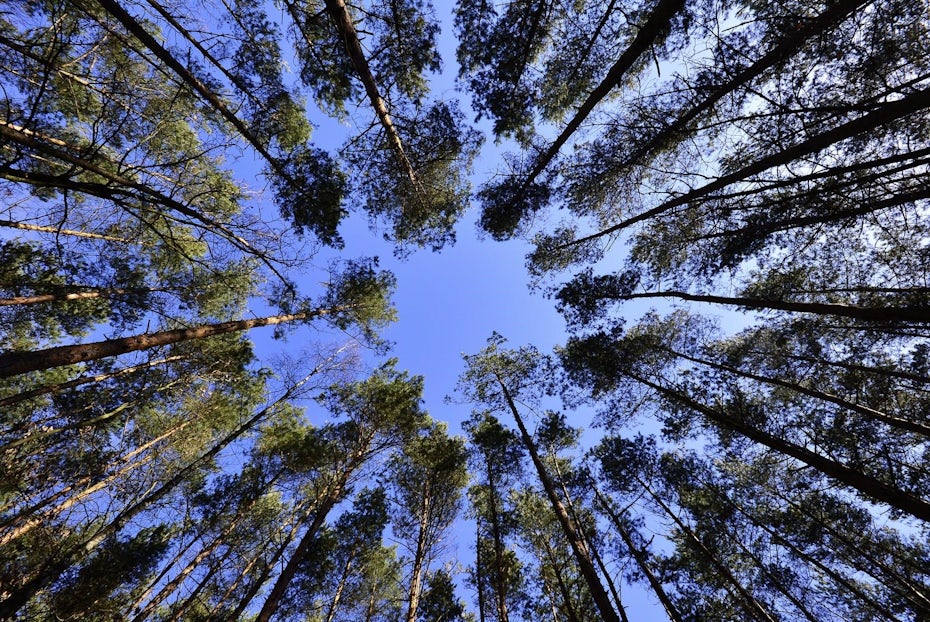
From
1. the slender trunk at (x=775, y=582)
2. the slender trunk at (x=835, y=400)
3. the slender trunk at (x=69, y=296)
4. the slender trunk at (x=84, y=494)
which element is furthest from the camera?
the slender trunk at (x=775, y=582)

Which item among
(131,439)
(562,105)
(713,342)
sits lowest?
(131,439)

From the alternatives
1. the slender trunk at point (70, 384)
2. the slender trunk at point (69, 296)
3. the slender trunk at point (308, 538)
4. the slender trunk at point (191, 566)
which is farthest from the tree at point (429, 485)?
the slender trunk at point (69, 296)

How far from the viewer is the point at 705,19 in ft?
20.5

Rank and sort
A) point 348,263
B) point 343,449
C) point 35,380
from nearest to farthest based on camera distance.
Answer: point 35,380 < point 348,263 < point 343,449

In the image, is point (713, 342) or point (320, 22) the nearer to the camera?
point (320, 22)

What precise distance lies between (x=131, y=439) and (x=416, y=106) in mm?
10841

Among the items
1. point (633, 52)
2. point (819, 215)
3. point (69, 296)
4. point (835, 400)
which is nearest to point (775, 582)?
point (835, 400)

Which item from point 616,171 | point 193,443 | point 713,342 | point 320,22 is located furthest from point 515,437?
point 320,22

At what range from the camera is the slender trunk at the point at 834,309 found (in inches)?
167

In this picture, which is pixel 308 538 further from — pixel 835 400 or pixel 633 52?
pixel 835 400

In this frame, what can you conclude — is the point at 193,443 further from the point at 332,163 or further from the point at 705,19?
the point at 705,19

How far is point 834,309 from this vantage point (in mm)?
5387

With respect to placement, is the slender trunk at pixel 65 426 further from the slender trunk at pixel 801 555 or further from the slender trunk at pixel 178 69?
the slender trunk at pixel 801 555

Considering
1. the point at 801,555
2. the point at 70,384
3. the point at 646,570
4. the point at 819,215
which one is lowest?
the point at 646,570
